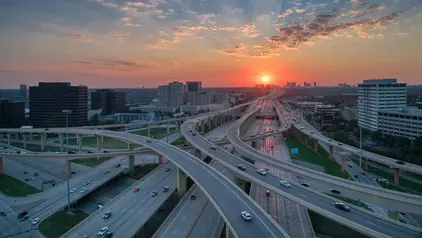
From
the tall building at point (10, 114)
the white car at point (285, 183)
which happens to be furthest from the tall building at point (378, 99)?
the tall building at point (10, 114)

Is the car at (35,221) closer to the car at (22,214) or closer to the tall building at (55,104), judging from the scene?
the car at (22,214)

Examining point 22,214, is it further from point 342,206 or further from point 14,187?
point 342,206

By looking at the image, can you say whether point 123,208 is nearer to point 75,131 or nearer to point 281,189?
point 281,189

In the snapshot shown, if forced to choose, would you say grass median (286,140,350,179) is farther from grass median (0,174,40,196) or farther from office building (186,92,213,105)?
office building (186,92,213,105)

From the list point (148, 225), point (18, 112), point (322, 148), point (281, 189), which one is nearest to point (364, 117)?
point (322, 148)

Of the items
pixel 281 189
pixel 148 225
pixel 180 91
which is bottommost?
pixel 148 225

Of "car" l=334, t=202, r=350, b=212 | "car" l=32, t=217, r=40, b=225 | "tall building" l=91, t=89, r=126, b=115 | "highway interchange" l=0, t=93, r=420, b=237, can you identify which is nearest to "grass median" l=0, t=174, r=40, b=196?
"highway interchange" l=0, t=93, r=420, b=237
